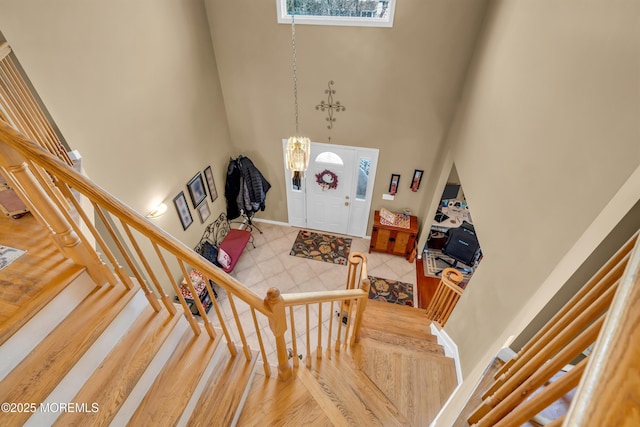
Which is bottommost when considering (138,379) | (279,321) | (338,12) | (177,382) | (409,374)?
(409,374)

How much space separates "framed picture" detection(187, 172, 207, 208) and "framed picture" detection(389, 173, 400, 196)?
299cm

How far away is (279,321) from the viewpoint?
1.61m

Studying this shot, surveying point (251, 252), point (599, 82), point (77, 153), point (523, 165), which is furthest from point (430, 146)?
point (77, 153)

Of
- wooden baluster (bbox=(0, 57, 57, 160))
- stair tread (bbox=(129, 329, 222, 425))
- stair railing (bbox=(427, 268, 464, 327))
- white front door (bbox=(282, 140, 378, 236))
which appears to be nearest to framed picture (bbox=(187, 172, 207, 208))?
white front door (bbox=(282, 140, 378, 236))

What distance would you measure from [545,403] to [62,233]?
78.3 inches

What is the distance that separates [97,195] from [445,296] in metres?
3.39

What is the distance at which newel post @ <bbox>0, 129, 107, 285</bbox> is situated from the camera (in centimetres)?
123

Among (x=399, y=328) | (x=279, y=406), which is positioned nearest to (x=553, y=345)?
(x=279, y=406)

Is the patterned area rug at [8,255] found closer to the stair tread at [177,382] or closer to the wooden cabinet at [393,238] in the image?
the stair tread at [177,382]

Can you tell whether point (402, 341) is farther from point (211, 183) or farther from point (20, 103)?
point (20, 103)

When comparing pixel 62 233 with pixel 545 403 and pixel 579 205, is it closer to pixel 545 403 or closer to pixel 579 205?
pixel 545 403

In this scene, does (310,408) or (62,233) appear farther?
(310,408)

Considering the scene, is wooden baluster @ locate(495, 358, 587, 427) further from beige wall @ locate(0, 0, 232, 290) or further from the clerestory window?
the clerestory window

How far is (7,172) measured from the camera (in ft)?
4.50
